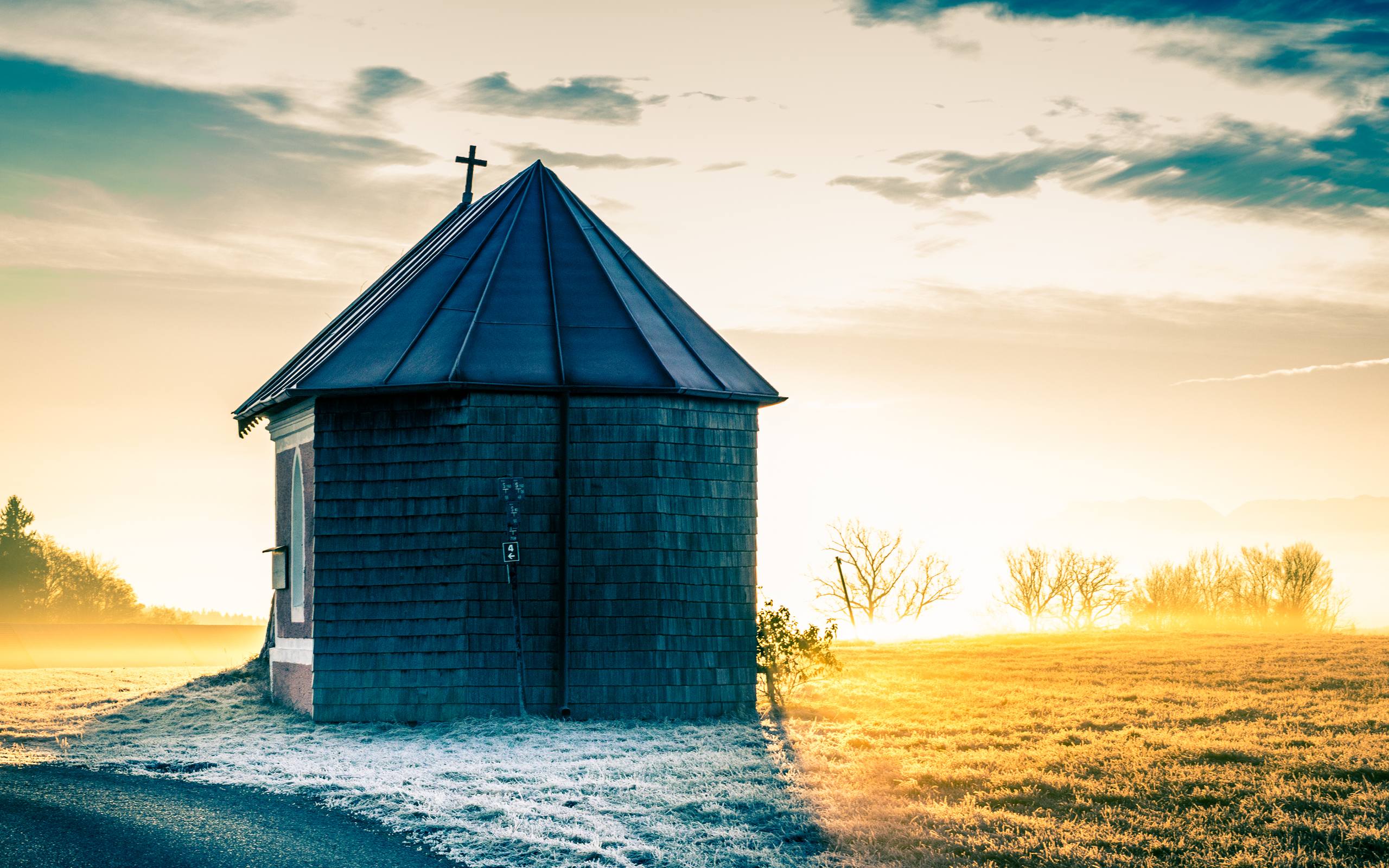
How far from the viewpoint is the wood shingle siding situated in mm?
16047

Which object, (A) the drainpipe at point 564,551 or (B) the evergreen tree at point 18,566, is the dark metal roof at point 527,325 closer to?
(A) the drainpipe at point 564,551

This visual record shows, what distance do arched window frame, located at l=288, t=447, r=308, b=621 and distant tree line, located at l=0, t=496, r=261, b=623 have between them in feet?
137

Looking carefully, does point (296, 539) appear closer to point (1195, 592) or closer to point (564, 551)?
point (564, 551)

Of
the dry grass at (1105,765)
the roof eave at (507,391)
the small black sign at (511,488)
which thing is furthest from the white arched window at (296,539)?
the dry grass at (1105,765)

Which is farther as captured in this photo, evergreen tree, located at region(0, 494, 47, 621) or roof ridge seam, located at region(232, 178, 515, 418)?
evergreen tree, located at region(0, 494, 47, 621)

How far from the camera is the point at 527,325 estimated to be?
58.1ft

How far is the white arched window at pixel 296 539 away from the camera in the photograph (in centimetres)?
1820

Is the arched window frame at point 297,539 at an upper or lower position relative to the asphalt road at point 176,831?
upper

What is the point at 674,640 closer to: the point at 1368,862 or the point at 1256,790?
the point at 1256,790

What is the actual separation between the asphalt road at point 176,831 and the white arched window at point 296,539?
657 cm

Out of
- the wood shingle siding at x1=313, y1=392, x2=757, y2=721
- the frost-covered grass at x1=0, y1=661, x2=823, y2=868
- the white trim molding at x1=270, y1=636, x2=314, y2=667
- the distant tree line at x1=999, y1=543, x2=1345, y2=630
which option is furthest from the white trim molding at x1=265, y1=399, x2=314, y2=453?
the distant tree line at x1=999, y1=543, x2=1345, y2=630

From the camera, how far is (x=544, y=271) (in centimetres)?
1897

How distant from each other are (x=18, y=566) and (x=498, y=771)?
50.9 metres

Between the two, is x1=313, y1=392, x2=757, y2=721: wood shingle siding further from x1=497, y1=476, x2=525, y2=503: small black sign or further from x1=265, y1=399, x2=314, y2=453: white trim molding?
x1=265, y1=399, x2=314, y2=453: white trim molding
